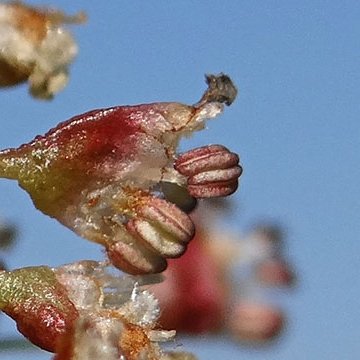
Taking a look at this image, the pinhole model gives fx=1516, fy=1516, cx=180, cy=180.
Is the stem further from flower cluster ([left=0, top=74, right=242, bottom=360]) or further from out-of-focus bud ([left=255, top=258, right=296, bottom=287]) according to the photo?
out-of-focus bud ([left=255, top=258, right=296, bottom=287])

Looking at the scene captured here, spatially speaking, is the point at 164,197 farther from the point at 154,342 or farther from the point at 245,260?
the point at 245,260

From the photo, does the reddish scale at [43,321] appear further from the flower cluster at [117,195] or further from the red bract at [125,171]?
the red bract at [125,171]

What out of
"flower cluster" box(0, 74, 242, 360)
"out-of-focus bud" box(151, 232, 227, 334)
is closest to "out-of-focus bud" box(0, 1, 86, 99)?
"flower cluster" box(0, 74, 242, 360)

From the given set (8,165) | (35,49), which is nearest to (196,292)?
(35,49)

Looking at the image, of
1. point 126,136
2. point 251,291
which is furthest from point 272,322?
point 126,136

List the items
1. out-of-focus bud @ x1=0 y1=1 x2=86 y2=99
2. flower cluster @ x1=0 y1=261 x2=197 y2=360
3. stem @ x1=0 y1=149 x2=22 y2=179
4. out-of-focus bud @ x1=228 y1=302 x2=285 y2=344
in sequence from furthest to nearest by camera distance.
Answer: out-of-focus bud @ x1=228 y1=302 x2=285 y2=344
out-of-focus bud @ x1=0 y1=1 x2=86 y2=99
stem @ x1=0 y1=149 x2=22 y2=179
flower cluster @ x1=0 y1=261 x2=197 y2=360

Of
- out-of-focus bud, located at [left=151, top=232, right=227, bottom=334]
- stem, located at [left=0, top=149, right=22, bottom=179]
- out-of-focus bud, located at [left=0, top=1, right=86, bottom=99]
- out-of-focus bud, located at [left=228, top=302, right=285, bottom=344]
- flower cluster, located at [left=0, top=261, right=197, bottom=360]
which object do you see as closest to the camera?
flower cluster, located at [left=0, top=261, right=197, bottom=360]

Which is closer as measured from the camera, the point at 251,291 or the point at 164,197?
the point at 164,197
